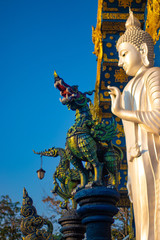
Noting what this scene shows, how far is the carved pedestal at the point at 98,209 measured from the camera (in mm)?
5594

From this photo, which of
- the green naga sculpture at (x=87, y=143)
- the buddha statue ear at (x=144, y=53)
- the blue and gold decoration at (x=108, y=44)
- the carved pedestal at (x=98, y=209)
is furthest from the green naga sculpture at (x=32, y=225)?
the blue and gold decoration at (x=108, y=44)

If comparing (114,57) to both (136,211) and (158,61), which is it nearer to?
(158,61)

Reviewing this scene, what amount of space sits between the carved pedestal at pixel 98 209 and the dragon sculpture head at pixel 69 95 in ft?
5.33

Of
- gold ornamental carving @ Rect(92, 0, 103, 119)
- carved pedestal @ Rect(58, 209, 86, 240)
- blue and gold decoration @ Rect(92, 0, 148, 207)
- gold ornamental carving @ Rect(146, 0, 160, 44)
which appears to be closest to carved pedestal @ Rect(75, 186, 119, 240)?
carved pedestal @ Rect(58, 209, 86, 240)

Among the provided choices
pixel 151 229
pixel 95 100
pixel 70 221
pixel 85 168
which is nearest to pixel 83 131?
pixel 85 168

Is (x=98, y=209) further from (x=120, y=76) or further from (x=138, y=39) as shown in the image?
(x=120, y=76)

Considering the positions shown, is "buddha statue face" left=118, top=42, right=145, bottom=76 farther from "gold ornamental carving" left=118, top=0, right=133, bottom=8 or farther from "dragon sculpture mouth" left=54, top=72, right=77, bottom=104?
"gold ornamental carving" left=118, top=0, right=133, bottom=8

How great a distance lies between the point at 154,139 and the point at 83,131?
2.59 metres

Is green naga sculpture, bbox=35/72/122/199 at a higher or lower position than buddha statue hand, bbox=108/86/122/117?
higher

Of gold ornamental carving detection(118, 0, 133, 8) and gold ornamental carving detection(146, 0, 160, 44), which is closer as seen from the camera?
gold ornamental carving detection(146, 0, 160, 44)

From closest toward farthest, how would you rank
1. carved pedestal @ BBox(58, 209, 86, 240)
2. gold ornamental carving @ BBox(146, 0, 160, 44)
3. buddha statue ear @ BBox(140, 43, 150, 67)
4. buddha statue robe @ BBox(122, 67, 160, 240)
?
buddha statue robe @ BBox(122, 67, 160, 240), buddha statue ear @ BBox(140, 43, 150, 67), carved pedestal @ BBox(58, 209, 86, 240), gold ornamental carving @ BBox(146, 0, 160, 44)

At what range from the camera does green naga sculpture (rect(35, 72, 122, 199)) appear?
20.6ft

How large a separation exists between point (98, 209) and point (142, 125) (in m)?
2.11

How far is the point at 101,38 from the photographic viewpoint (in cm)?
1170
